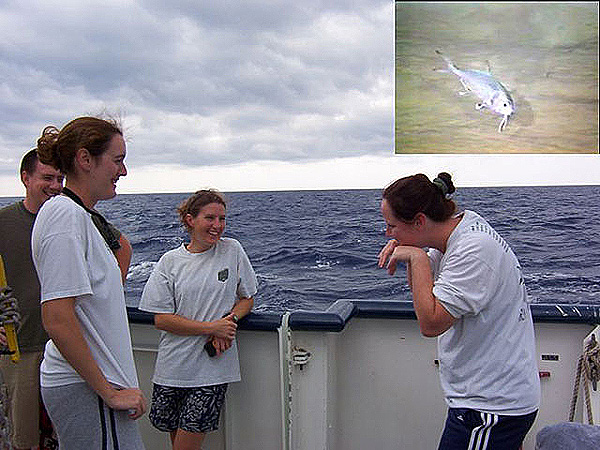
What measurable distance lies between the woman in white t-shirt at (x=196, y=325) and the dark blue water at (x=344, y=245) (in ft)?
1.12

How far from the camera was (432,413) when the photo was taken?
249 centimetres

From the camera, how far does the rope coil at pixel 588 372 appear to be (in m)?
2.17

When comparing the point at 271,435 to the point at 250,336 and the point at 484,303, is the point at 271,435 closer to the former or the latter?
the point at 250,336

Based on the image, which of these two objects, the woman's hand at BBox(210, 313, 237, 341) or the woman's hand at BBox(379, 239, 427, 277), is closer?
the woman's hand at BBox(379, 239, 427, 277)

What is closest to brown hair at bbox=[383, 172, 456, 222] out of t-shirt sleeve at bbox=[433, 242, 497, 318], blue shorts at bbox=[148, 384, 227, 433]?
t-shirt sleeve at bbox=[433, 242, 497, 318]

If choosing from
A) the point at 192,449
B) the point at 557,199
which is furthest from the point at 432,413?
the point at 557,199

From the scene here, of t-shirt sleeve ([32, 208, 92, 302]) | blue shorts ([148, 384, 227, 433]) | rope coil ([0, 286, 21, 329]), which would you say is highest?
t-shirt sleeve ([32, 208, 92, 302])

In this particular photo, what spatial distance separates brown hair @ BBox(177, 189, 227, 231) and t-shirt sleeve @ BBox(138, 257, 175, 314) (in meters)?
0.19

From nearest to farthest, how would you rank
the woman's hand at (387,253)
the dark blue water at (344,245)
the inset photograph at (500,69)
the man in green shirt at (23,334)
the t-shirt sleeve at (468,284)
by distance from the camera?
the inset photograph at (500,69)
the t-shirt sleeve at (468,284)
the woman's hand at (387,253)
the man in green shirt at (23,334)
the dark blue water at (344,245)

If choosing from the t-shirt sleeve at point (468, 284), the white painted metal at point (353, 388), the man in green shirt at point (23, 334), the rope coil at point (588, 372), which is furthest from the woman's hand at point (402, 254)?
the man in green shirt at point (23, 334)

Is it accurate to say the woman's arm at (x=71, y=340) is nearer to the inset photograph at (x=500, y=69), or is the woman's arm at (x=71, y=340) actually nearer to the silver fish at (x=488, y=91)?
the inset photograph at (x=500, y=69)

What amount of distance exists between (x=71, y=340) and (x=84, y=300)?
85mm

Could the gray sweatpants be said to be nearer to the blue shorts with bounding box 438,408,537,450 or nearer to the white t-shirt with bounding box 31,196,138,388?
the white t-shirt with bounding box 31,196,138,388

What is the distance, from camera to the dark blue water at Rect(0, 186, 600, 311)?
9672 millimetres
